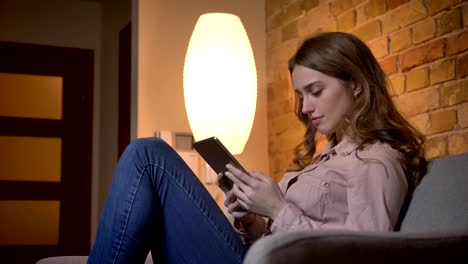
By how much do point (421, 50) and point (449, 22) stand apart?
0.15 meters

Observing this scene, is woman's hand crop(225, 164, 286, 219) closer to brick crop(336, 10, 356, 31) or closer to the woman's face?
the woman's face

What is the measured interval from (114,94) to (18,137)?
0.94m

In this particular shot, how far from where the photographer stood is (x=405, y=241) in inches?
37.3

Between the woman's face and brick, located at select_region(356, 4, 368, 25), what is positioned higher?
brick, located at select_region(356, 4, 368, 25)

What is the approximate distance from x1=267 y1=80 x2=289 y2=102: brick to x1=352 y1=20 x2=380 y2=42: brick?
0.57m

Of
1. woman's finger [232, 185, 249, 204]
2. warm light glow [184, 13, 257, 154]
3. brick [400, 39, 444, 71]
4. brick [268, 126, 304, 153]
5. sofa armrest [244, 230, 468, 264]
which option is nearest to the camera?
sofa armrest [244, 230, 468, 264]

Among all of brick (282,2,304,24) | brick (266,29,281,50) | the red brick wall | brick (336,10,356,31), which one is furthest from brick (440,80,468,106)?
brick (266,29,281,50)

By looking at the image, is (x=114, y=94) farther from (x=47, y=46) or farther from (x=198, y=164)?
(x=198, y=164)

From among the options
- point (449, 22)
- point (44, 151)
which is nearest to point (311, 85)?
point (449, 22)

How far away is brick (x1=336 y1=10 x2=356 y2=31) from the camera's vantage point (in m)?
2.42

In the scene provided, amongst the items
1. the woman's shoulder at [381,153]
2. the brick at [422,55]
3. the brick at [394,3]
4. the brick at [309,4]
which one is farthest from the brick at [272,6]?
the woman's shoulder at [381,153]

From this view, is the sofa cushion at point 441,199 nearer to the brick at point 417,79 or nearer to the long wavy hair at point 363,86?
the long wavy hair at point 363,86

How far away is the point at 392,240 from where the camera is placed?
933mm

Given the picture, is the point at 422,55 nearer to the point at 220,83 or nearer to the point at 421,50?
the point at 421,50
